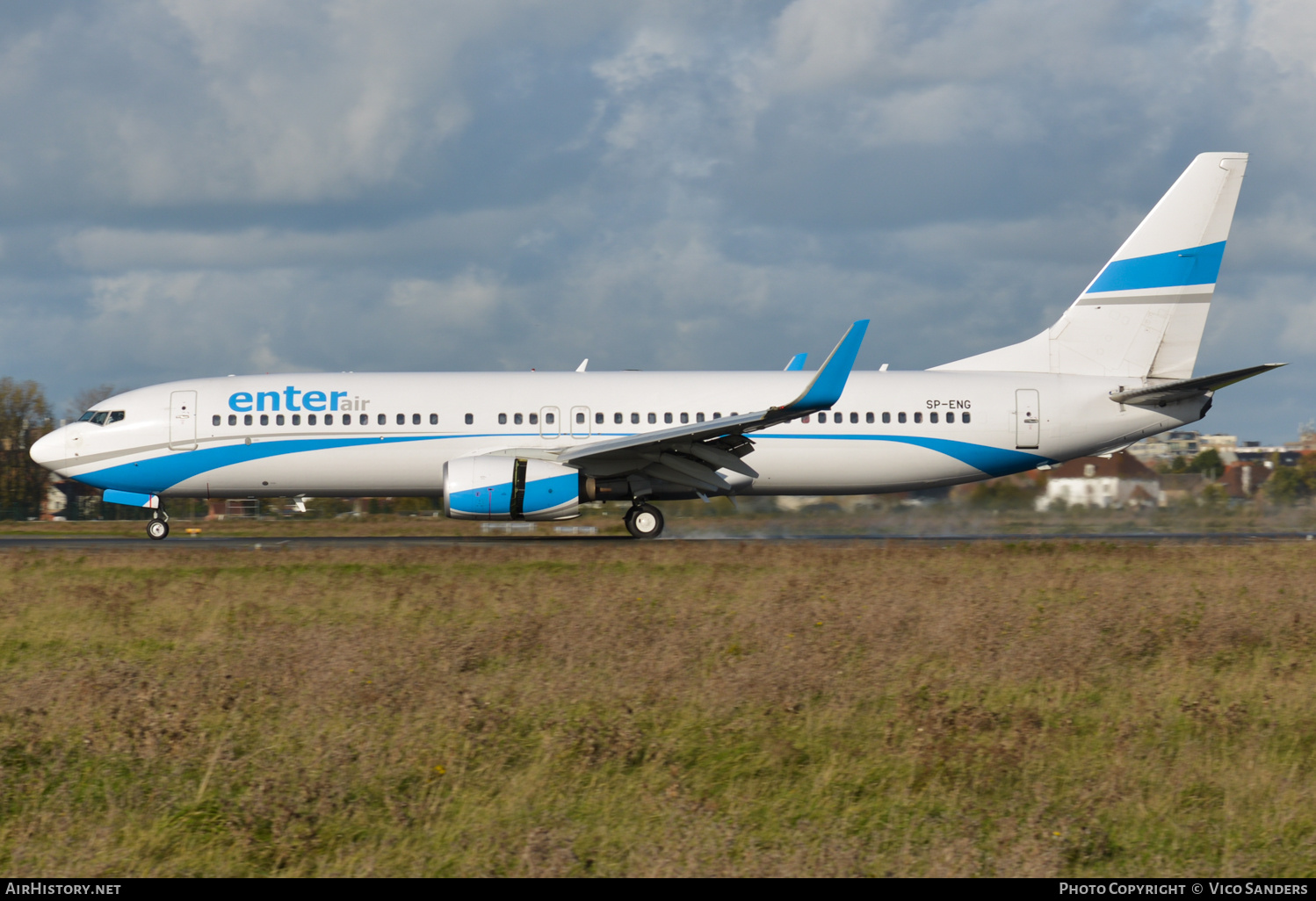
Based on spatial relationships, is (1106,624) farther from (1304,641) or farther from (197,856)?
(197,856)

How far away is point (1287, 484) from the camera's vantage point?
2952cm

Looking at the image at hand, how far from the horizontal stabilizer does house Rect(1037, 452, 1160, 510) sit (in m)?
2.31

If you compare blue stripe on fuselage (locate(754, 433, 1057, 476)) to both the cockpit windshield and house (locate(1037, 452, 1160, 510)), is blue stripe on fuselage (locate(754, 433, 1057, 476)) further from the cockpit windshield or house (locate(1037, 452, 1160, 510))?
the cockpit windshield

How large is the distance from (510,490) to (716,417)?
478cm

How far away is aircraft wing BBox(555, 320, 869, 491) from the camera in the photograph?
65.3 ft

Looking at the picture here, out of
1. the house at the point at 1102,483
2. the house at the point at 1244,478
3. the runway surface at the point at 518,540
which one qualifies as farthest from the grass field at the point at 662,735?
the house at the point at 1244,478

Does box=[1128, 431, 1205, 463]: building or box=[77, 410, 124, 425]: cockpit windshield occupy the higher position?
box=[77, 410, 124, 425]: cockpit windshield

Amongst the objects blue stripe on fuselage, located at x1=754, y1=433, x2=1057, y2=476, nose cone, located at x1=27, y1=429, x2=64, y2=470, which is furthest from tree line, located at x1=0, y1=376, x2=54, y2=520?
blue stripe on fuselage, located at x1=754, y1=433, x2=1057, y2=476

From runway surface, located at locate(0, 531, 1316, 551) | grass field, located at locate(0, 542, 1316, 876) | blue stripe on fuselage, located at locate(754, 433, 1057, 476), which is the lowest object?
grass field, located at locate(0, 542, 1316, 876)

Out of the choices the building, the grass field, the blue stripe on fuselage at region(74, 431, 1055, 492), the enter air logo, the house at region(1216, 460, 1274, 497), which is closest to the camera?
the grass field

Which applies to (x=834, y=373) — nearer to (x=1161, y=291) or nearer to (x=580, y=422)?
(x=580, y=422)

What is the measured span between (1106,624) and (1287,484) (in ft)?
70.9

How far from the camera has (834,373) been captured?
784 inches

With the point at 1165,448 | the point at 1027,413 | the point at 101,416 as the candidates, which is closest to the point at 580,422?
the point at 1027,413
